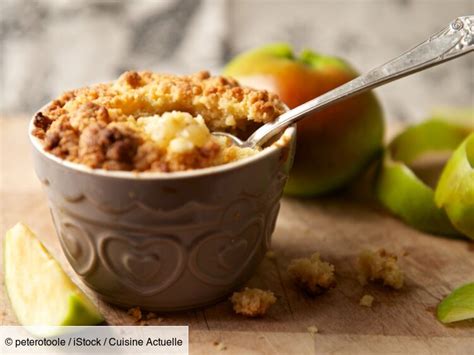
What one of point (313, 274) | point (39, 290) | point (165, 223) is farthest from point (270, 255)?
point (39, 290)

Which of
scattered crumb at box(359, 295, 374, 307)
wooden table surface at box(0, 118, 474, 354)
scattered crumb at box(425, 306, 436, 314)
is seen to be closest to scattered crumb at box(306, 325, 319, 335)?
wooden table surface at box(0, 118, 474, 354)

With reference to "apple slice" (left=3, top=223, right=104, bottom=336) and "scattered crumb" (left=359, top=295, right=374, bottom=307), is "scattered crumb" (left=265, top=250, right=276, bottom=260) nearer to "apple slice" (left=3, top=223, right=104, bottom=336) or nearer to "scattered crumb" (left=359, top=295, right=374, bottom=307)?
"scattered crumb" (left=359, top=295, right=374, bottom=307)

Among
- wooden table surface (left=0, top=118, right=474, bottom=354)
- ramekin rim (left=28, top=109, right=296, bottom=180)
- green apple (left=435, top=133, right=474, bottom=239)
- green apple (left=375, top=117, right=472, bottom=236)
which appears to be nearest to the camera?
ramekin rim (left=28, top=109, right=296, bottom=180)

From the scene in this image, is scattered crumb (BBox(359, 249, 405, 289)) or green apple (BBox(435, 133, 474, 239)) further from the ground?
green apple (BBox(435, 133, 474, 239))

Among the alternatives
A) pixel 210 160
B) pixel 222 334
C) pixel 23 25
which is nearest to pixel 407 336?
pixel 222 334

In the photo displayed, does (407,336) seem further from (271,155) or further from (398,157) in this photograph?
(398,157)

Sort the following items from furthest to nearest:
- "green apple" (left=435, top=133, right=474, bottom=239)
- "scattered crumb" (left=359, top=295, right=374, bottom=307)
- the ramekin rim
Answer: "green apple" (left=435, top=133, right=474, bottom=239)
"scattered crumb" (left=359, top=295, right=374, bottom=307)
the ramekin rim

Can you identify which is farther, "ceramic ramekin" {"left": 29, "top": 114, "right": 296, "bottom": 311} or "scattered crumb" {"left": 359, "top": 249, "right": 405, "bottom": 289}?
"scattered crumb" {"left": 359, "top": 249, "right": 405, "bottom": 289}
